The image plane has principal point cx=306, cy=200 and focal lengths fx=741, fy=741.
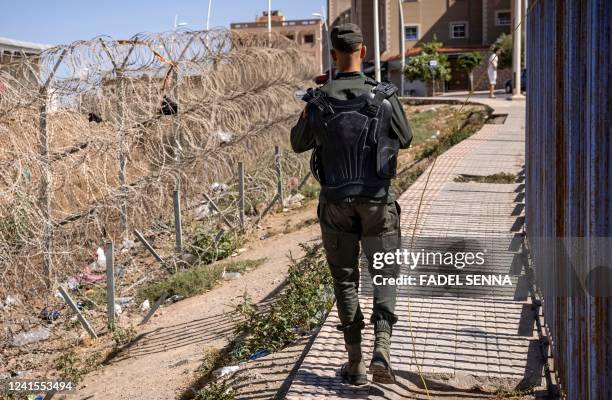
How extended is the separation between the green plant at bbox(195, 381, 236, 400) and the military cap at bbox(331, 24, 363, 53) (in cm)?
193

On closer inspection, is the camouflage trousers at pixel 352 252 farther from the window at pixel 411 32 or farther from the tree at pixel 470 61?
the window at pixel 411 32

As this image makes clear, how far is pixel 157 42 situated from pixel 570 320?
25.9 ft

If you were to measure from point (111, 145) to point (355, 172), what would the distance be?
15.6 ft

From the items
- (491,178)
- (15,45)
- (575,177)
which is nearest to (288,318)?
(575,177)

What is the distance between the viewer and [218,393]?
4.14m

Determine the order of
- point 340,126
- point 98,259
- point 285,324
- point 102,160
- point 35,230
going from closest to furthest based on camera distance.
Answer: point 340,126, point 285,324, point 35,230, point 102,160, point 98,259

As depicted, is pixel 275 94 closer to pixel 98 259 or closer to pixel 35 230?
pixel 98 259

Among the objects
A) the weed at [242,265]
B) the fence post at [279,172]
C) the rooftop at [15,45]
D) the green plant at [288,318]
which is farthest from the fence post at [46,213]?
the rooftop at [15,45]

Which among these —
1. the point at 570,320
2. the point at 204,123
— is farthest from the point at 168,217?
the point at 570,320

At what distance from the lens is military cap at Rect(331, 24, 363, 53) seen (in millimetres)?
3471

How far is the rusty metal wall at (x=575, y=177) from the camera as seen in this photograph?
7.99 ft

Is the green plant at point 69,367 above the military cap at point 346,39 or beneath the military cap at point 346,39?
beneath

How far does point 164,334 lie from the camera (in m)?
6.87

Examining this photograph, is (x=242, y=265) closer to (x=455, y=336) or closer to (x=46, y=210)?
(x=46, y=210)
